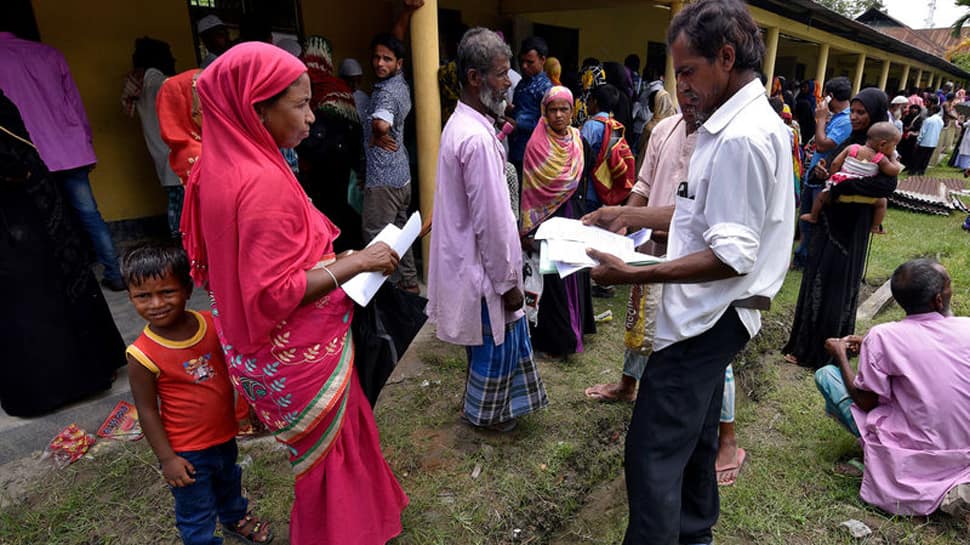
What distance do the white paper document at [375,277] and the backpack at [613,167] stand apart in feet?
8.24

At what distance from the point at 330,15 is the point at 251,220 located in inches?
193

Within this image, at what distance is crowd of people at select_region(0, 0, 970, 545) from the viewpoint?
1505mm

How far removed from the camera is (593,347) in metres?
3.98

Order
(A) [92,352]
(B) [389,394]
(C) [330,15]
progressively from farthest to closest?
(C) [330,15]
(B) [389,394]
(A) [92,352]

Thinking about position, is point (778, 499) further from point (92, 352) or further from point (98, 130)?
point (98, 130)

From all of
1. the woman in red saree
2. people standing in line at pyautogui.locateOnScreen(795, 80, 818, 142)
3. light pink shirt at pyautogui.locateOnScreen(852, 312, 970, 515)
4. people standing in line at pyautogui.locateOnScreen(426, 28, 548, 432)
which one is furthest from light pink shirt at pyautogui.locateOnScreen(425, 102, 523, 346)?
people standing in line at pyautogui.locateOnScreen(795, 80, 818, 142)

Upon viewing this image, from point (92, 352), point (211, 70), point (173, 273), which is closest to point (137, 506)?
point (92, 352)

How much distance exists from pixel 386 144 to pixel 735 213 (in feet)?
9.93

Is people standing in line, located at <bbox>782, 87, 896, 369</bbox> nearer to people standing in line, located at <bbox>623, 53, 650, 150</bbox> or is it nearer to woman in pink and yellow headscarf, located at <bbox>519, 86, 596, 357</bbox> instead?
woman in pink and yellow headscarf, located at <bbox>519, 86, 596, 357</bbox>

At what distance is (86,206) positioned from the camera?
3.76 m

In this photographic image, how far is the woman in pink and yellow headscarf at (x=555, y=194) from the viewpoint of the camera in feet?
11.1

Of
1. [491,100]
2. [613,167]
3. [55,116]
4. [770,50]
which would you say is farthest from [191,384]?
[770,50]

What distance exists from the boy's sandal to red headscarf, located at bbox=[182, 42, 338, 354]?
1.06 m

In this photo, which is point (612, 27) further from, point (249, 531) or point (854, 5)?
point (854, 5)
